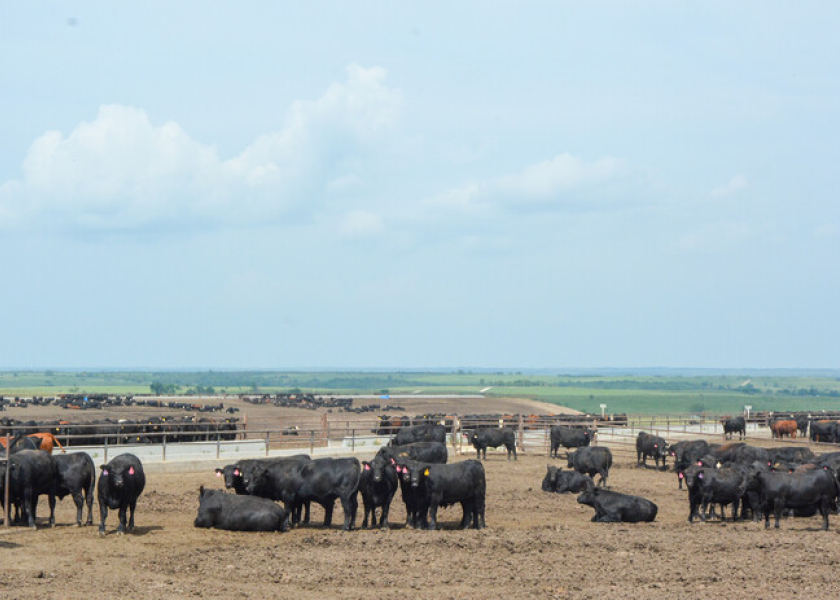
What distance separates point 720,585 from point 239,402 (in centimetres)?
7619

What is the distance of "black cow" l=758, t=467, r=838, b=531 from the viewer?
17.9 metres

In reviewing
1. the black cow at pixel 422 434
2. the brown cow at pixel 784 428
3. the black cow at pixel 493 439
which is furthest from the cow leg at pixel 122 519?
the brown cow at pixel 784 428

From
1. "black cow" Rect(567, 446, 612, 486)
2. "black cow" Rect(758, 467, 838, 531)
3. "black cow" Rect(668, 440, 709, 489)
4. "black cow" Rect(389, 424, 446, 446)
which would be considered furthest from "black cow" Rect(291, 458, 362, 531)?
"black cow" Rect(389, 424, 446, 446)

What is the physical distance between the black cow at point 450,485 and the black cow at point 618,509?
97.0 inches

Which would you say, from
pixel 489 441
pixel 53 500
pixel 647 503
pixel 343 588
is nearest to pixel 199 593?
pixel 343 588

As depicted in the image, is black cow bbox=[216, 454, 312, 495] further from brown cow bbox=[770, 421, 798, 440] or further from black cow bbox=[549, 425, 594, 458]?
brown cow bbox=[770, 421, 798, 440]

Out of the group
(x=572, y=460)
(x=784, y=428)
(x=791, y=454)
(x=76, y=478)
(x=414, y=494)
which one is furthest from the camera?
(x=784, y=428)

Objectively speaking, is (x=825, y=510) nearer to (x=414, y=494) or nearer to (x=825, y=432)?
(x=414, y=494)

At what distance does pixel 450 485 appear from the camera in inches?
675

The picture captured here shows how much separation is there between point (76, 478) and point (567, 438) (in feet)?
64.6

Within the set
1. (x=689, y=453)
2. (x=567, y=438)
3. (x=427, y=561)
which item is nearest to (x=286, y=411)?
(x=567, y=438)

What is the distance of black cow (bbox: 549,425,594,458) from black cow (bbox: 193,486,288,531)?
17.6 metres

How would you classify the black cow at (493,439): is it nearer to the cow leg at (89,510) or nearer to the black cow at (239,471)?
the black cow at (239,471)

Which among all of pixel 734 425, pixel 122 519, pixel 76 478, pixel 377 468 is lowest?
pixel 734 425
